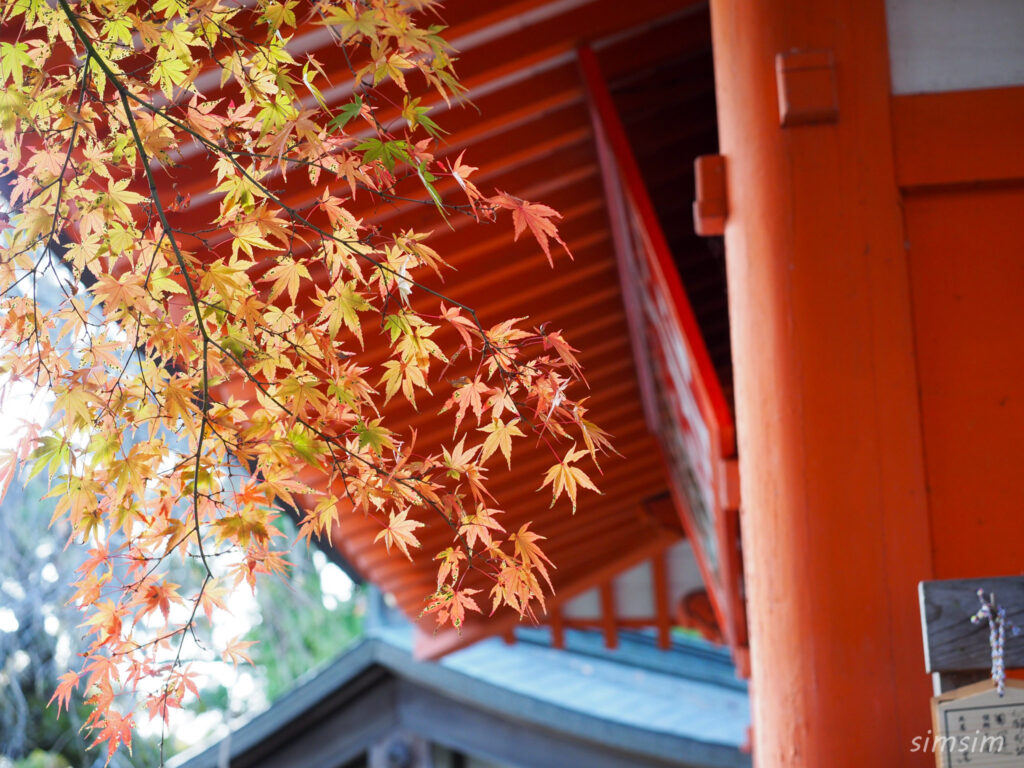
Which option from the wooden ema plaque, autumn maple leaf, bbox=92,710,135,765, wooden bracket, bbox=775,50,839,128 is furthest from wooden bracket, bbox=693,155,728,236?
autumn maple leaf, bbox=92,710,135,765

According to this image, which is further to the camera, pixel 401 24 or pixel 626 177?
pixel 626 177

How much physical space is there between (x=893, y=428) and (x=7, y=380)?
1223 mm

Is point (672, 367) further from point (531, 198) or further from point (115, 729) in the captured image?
point (115, 729)

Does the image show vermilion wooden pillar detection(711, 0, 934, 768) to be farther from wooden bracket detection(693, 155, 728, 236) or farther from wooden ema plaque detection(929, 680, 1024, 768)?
wooden ema plaque detection(929, 680, 1024, 768)

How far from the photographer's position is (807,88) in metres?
1.61

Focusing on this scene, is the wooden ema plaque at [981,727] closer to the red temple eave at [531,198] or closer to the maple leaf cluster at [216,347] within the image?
the maple leaf cluster at [216,347]

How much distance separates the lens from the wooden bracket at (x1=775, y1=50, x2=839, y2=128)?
1608 mm

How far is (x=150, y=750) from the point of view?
7734mm

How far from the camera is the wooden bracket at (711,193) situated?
1.73 meters

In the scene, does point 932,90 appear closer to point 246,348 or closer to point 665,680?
point 246,348

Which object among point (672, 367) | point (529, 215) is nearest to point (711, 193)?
point (529, 215)

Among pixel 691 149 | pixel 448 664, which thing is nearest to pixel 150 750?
pixel 448 664

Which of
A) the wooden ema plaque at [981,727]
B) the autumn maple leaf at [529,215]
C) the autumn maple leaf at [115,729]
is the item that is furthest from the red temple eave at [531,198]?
the wooden ema plaque at [981,727]

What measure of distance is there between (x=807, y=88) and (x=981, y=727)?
979mm
